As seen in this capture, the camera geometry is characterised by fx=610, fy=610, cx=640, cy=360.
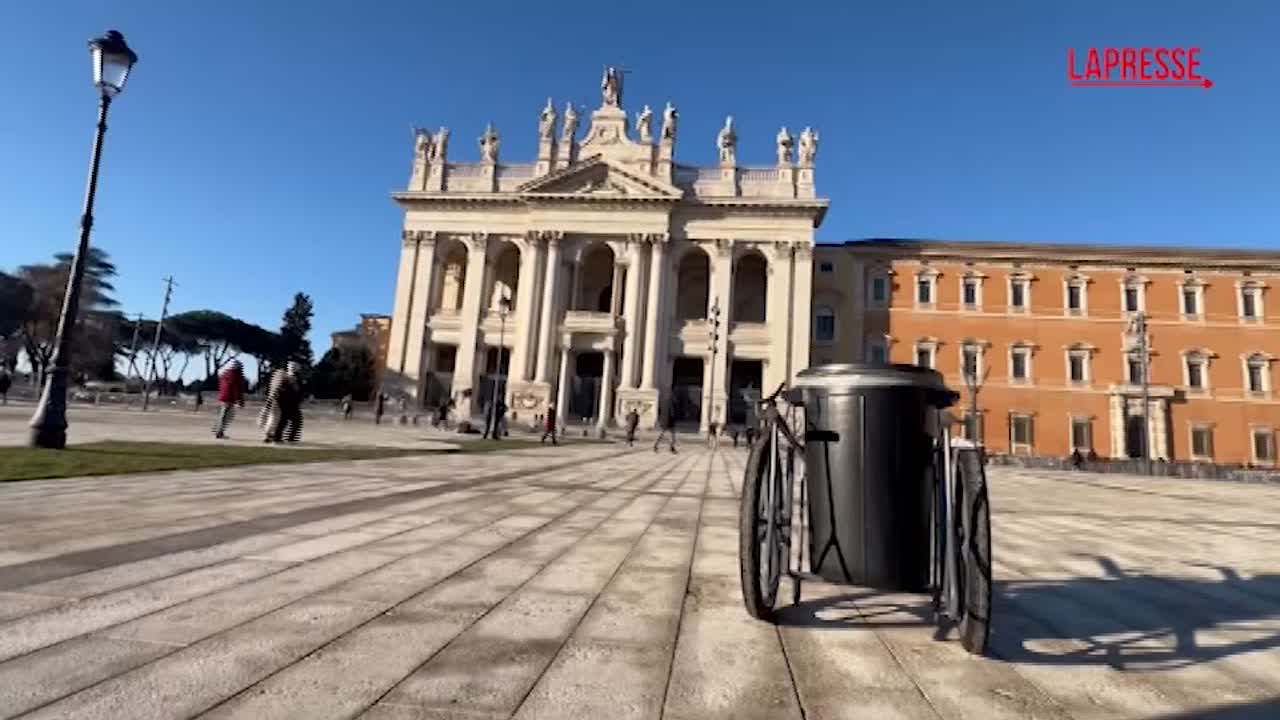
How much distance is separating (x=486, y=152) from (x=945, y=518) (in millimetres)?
47134

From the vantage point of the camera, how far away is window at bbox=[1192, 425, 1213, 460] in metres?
37.5

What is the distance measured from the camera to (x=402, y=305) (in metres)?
42.8

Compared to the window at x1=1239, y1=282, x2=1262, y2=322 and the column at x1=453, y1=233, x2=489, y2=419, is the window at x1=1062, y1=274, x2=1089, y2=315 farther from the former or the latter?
the column at x1=453, y1=233, x2=489, y2=419

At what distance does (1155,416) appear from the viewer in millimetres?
38375

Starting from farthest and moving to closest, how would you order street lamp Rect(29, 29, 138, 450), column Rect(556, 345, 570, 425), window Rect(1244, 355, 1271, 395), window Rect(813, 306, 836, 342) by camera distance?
window Rect(813, 306, 836, 342)
column Rect(556, 345, 570, 425)
window Rect(1244, 355, 1271, 395)
street lamp Rect(29, 29, 138, 450)

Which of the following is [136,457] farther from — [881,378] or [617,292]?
[617,292]

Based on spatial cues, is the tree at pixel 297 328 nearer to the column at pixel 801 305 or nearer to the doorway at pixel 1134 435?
the column at pixel 801 305

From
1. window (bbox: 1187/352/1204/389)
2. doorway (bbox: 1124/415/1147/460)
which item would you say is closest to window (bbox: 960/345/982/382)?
doorway (bbox: 1124/415/1147/460)

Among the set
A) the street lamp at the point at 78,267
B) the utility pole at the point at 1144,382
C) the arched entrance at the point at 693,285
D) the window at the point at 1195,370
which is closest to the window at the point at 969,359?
the utility pole at the point at 1144,382

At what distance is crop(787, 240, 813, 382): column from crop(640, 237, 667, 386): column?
335 inches

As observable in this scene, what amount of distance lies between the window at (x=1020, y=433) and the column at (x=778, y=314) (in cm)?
1507

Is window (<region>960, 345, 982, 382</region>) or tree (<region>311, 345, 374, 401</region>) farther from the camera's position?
tree (<region>311, 345, 374, 401</region>)

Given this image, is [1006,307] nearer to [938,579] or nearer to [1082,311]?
[1082,311]

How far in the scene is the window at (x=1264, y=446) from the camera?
3675cm
